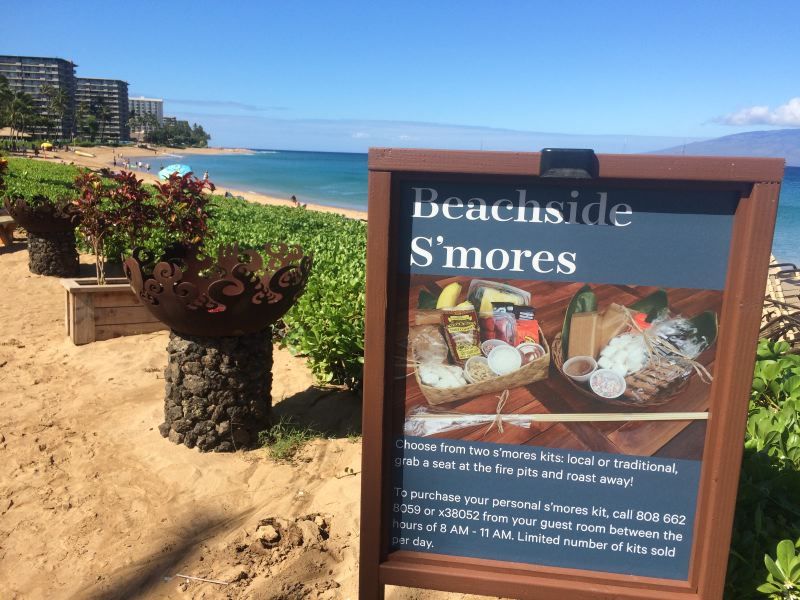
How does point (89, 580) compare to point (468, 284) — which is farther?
point (89, 580)

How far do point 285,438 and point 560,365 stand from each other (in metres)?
2.83

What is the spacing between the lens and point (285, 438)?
4387 mm

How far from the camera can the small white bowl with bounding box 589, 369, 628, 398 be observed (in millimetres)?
1939

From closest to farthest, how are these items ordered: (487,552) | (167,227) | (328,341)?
(487,552)
(328,341)
(167,227)

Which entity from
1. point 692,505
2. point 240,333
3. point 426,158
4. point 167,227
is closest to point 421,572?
point 692,505

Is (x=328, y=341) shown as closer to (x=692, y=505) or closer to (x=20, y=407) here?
(x=20, y=407)

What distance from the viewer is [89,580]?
3.05m

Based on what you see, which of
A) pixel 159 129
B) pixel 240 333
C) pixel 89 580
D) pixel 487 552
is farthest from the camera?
pixel 159 129

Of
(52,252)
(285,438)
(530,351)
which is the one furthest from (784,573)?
(52,252)

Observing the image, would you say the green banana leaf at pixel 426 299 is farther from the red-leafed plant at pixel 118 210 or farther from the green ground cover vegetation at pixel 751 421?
the red-leafed plant at pixel 118 210

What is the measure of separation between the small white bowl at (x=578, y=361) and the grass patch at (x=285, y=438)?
2.67 m

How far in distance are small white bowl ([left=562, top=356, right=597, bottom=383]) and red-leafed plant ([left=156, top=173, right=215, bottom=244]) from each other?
19.1ft

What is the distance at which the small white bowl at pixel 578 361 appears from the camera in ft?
6.39

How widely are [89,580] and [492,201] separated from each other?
2.61 m
